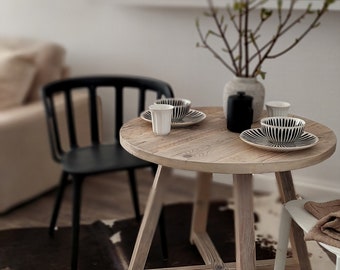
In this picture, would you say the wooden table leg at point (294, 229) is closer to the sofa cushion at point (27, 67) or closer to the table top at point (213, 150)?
the table top at point (213, 150)

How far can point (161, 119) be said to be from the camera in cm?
156

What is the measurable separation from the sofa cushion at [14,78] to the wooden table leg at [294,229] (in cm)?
145

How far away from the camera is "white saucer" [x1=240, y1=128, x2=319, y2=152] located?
1.43 metres

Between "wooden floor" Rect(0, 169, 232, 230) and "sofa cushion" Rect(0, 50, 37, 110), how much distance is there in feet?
1.66

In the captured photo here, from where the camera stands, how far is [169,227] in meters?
2.32

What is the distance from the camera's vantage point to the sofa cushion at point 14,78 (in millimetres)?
2602

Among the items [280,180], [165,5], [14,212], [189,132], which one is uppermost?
[165,5]

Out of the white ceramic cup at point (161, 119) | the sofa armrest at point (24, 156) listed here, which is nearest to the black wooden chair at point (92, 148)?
the sofa armrest at point (24, 156)

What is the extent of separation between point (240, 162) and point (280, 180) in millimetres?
408

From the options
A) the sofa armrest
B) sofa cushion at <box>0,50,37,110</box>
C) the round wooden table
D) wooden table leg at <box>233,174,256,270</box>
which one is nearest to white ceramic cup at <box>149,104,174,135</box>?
the round wooden table

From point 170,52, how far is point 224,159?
138cm

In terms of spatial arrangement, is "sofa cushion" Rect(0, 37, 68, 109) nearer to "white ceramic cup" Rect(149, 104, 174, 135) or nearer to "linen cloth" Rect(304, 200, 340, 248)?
"white ceramic cup" Rect(149, 104, 174, 135)

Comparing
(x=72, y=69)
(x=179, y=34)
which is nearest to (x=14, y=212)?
(x=72, y=69)

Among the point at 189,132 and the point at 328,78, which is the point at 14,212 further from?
the point at 328,78
